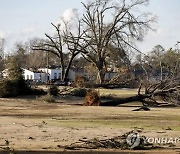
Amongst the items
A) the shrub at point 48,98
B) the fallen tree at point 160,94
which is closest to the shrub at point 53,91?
the shrub at point 48,98

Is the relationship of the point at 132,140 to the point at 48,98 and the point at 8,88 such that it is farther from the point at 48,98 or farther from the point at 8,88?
the point at 8,88

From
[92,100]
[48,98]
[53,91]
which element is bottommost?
[92,100]

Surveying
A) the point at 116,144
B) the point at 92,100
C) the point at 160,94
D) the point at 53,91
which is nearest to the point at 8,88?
the point at 53,91

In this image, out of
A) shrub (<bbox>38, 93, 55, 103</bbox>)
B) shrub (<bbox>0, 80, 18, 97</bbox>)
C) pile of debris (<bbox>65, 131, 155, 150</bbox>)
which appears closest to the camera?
pile of debris (<bbox>65, 131, 155, 150</bbox>)

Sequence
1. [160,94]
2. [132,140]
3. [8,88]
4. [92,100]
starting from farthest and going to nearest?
[8,88] < [92,100] < [160,94] < [132,140]

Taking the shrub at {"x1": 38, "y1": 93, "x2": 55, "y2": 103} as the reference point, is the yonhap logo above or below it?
below

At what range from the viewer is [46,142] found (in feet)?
52.4

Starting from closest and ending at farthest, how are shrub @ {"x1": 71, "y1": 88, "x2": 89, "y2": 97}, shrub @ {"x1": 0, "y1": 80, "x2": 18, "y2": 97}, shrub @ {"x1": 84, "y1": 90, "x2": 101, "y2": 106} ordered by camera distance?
shrub @ {"x1": 84, "y1": 90, "x2": 101, "y2": 106} → shrub @ {"x1": 0, "y1": 80, "x2": 18, "y2": 97} → shrub @ {"x1": 71, "y1": 88, "x2": 89, "y2": 97}

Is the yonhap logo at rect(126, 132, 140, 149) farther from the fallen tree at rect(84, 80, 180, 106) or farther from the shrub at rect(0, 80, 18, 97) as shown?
the shrub at rect(0, 80, 18, 97)

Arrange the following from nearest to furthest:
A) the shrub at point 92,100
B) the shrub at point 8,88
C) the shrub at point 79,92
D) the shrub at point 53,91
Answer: the shrub at point 92,100
the shrub at point 8,88
the shrub at point 53,91
the shrub at point 79,92

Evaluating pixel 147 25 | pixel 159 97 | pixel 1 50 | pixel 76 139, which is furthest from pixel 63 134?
pixel 1 50

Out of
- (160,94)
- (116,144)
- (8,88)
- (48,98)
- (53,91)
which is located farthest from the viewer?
(53,91)

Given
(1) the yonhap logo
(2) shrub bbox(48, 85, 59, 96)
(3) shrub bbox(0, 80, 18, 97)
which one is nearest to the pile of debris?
(1) the yonhap logo

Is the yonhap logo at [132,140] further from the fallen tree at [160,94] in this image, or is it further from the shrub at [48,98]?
the shrub at [48,98]
